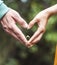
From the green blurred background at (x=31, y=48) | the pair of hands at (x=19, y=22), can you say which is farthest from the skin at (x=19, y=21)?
the green blurred background at (x=31, y=48)

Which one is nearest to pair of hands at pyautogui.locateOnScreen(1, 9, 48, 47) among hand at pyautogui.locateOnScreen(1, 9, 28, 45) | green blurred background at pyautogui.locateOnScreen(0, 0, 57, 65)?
hand at pyautogui.locateOnScreen(1, 9, 28, 45)

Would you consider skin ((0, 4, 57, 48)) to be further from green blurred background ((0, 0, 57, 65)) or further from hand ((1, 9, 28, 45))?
green blurred background ((0, 0, 57, 65))

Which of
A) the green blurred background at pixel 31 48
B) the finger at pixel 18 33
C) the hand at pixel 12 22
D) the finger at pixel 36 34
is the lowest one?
the green blurred background at pixel 31 48

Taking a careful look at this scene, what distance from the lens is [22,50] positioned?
3.88m

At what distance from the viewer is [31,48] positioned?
383 cm

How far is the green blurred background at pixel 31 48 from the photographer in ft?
11.7

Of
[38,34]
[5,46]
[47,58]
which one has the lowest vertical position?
[47,58]

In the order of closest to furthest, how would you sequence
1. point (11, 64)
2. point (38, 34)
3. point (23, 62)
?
1. point (38, 34)
2. point (11, 64)
3. point (23, 62)

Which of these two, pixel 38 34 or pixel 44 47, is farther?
pixel 44 47

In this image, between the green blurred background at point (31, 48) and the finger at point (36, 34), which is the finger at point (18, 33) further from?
the green blurred background at point (31, 48)

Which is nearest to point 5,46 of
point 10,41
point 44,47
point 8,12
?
point 10,41

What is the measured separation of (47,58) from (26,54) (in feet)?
0.54

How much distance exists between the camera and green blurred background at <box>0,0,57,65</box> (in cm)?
357

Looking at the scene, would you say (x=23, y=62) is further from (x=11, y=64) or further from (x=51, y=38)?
(x=51, y=38)
